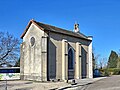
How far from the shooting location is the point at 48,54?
41969mm

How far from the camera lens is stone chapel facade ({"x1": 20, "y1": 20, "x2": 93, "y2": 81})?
137 feet

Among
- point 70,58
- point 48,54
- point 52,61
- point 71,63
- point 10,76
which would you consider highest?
point 48,54

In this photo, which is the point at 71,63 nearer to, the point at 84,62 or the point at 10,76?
the point at 84,62

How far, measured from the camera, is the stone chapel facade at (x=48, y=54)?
1642 inches

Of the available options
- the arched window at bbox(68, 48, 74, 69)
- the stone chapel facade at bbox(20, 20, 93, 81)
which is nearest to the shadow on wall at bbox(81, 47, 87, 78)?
the stone chapel facade at bbox(20, 20, 93, 81)

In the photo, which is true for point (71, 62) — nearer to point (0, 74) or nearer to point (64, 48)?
point (64, 48)

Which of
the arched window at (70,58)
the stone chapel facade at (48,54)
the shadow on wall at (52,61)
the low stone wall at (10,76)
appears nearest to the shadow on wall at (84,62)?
the stone chapel facade at (48,54)

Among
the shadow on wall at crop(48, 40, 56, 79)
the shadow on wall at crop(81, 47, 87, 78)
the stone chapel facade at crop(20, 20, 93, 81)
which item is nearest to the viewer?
the stone chapel facade at crop(20, 20, 93, 81)

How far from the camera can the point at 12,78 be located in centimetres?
4538

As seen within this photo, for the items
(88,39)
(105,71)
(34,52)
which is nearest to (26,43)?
(34,52)

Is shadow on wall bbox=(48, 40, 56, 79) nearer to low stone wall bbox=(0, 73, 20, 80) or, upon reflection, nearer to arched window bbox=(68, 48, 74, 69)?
arched window bbox=(68, 48, 74, 69)

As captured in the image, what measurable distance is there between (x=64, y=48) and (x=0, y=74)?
1269 cm

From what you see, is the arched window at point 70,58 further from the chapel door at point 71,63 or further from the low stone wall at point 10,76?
the low stone wall at point 10,76

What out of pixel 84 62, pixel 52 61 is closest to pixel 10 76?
pixel 52 61
